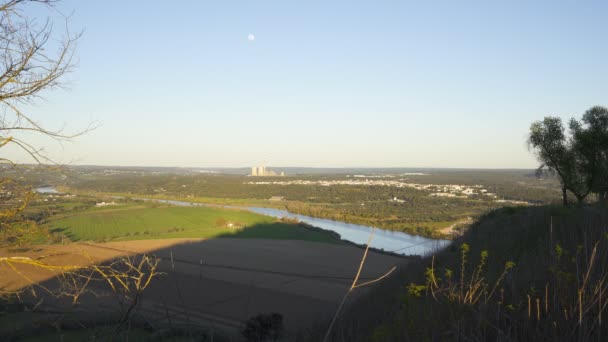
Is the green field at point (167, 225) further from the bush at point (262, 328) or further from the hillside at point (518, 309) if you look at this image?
the hillside at point (518, 309)

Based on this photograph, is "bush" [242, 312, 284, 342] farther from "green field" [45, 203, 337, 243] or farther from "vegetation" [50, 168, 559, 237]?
"green field" [45, 203, 337, 243]

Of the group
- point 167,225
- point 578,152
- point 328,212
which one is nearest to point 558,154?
point 578,152

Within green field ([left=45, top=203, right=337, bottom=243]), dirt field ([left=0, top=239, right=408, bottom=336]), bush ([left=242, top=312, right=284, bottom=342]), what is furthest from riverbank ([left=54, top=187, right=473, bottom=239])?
bush ([left=242, top=312, right=284, bottom=342])

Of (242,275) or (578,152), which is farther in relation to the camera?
(242,275)

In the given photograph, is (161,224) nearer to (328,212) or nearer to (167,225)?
(167,225)

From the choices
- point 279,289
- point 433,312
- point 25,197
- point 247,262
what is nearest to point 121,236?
point 247,262

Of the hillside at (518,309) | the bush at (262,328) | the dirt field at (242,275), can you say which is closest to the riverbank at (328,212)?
the dirt field at (242,275)
